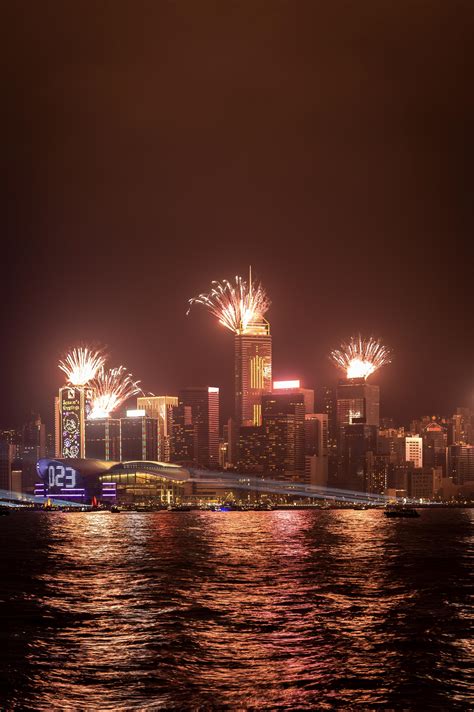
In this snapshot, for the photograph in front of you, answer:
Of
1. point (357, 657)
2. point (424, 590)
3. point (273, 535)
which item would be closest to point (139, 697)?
A: point (357, 657)

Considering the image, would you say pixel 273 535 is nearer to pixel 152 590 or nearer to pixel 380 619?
pixel 152 590

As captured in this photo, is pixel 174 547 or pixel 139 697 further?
pixel 174 547

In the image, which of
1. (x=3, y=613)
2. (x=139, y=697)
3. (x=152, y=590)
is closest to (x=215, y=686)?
(x=139, y=697)

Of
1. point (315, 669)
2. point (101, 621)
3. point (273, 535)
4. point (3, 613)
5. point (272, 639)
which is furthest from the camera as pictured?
point (273, 535)

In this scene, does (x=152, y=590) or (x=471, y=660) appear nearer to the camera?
(x=471, y=660)

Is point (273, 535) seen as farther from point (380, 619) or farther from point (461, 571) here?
point (380, 619)

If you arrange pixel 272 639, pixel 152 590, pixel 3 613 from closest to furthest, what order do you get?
1. pixel 272 639
2. pixel 3 613
3. pixel 152 590
